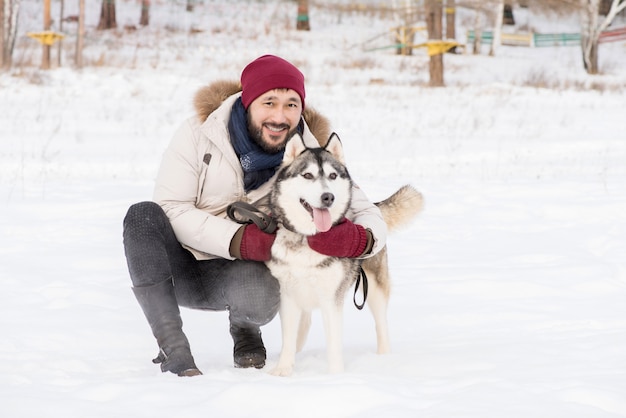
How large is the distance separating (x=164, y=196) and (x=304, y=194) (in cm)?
67

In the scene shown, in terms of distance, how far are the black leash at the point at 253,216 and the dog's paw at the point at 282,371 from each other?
1.96ft

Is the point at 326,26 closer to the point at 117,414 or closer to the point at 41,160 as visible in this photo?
the point at 41,160

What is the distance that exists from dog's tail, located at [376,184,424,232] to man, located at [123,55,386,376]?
448 millimetres

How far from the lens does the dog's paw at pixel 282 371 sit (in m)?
3.29

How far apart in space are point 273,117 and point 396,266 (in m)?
2.45

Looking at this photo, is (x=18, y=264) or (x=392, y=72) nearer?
(x=18, y=264)

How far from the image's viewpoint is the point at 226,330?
4.20m

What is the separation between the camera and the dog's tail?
155 inches

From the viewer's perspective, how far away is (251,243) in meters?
3.26

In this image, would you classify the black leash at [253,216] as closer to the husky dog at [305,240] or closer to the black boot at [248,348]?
the husky dog at [305,240]

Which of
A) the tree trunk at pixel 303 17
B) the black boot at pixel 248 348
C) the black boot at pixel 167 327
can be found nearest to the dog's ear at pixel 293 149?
the black boot at pixel 167 327

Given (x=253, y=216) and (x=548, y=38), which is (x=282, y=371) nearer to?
(x=253, y=216)

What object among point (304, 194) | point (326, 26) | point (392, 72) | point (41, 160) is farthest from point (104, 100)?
point (326, 26)

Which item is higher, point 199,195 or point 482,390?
point 199,195
